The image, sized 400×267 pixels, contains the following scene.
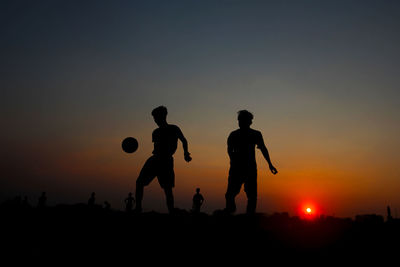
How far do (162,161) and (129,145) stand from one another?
79.3 inches

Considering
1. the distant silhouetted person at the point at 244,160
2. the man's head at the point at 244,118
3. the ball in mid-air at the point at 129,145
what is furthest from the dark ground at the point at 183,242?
the ball in mid-air at the point at 129,145

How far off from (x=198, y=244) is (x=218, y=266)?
1058mm

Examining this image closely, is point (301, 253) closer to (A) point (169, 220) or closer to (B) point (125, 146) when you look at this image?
(A) point (169, 220)

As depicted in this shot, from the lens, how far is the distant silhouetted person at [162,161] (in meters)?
8.51

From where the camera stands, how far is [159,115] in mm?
8625

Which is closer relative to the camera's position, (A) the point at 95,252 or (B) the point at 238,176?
(A) the point at 95,252

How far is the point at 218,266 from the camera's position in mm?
4258

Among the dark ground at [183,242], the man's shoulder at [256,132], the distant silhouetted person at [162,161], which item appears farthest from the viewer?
the distant silhouetted person at [162,161]

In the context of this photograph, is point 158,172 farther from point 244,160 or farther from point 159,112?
point 244,160

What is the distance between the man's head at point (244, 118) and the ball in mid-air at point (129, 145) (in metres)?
3.51

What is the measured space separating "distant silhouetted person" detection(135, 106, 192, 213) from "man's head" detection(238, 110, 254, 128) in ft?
5.15

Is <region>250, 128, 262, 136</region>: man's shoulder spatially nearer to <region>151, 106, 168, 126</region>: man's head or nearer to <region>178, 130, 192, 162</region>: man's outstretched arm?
<region>178, 130, 192, 162</region>: man's outstretched arm

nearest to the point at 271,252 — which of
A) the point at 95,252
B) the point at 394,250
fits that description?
the point at 394,250

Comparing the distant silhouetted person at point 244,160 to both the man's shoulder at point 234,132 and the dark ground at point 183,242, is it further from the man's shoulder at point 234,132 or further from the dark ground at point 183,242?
the dark ground at point 183,242
